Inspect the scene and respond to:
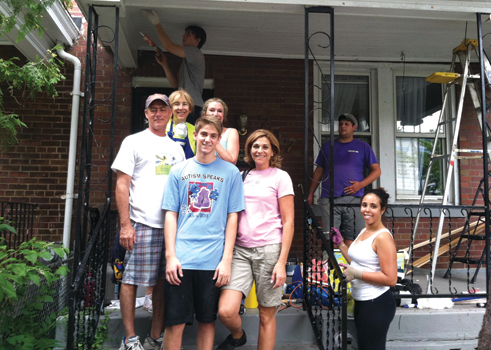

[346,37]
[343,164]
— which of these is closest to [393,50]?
[346,37]

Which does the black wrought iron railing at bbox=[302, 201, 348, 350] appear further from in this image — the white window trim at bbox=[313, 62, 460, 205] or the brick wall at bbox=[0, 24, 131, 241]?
the brick wall at bbox=[0, 24, 131, 241]

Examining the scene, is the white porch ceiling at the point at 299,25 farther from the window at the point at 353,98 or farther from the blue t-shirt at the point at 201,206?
the blue t-shirt at the point at 201,206

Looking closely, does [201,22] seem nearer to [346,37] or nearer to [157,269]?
[346,37]

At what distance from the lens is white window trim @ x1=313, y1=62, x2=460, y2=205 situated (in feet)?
18.8

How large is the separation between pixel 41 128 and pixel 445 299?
17.2 feet

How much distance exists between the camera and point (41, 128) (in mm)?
5164

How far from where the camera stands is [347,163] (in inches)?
173

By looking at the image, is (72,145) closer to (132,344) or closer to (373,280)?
(132,344)

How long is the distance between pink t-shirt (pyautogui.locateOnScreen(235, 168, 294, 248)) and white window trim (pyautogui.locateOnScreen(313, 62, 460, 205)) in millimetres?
3135

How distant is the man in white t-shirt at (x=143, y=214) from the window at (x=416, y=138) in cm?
420

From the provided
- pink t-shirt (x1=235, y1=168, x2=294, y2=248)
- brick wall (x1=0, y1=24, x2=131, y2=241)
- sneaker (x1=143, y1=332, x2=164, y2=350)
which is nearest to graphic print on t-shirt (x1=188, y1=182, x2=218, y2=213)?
pink t-shirt (x1=235, y1=168, x2=294, y2=248)

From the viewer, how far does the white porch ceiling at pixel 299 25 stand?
3580 mm

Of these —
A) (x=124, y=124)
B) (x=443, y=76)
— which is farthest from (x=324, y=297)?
(x=124, y=124)


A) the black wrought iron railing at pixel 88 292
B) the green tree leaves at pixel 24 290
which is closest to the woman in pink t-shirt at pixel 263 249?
the black wrought iron railing at pixel 88 292
